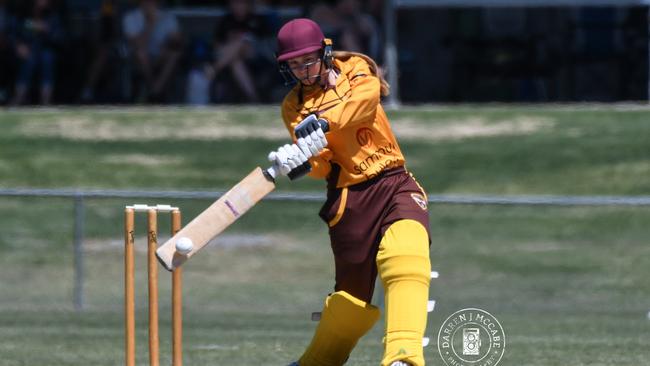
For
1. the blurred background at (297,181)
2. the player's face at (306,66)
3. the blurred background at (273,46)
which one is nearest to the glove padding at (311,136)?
the player's face at (306,66)

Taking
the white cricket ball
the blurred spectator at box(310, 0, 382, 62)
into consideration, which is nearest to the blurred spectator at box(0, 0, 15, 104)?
the blurred spectator at box(310, 0, 382, 62)

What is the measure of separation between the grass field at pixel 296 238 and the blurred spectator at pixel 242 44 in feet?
2.66

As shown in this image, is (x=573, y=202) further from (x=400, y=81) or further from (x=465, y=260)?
(x=400, y=81)

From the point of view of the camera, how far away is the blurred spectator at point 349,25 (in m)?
20.7

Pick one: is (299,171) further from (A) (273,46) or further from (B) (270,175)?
(A) (273,46)

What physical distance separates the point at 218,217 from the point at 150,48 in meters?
14.4

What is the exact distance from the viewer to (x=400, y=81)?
22.3 metres

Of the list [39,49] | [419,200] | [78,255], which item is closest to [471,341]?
[419,200]

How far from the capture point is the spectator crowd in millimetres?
21219

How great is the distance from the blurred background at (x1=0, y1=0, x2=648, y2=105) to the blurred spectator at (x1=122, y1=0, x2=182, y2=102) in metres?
0.02

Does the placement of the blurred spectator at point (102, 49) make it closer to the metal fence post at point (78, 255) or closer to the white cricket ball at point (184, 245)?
the metal fence post at point (78, 255)

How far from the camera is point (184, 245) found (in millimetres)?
7352

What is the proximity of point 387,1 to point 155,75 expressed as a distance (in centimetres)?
340

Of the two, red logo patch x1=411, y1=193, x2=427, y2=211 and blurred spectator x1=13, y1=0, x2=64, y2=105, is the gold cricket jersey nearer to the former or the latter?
red logo patch x1=411, y1=193, x2=427, y2=211
